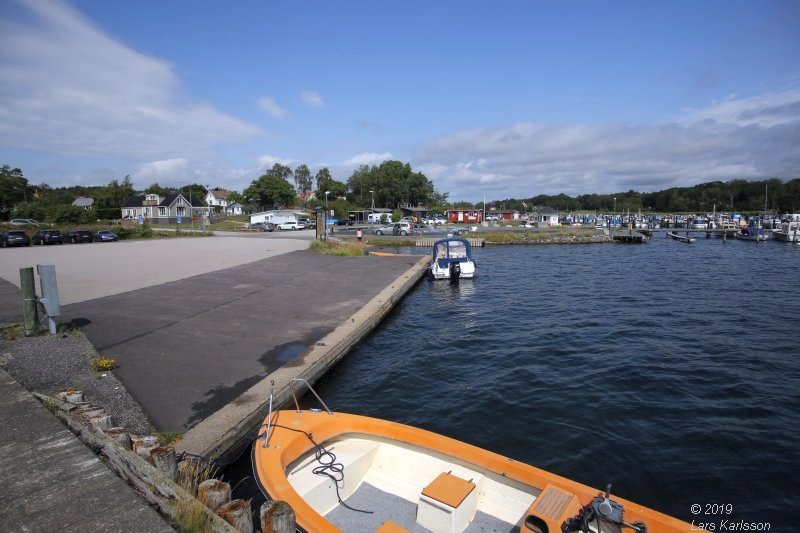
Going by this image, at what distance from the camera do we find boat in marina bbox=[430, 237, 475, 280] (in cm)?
2656

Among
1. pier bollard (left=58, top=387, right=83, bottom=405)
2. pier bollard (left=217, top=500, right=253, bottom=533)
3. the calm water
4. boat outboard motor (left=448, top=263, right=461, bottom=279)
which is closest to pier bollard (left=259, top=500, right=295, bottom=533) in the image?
pier bollard (left=217, top=500, right=253, bottom=533)

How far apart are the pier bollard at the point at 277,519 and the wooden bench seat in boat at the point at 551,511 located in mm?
2326

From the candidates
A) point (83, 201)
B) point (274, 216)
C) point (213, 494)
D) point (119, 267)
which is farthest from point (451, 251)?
point (83, 201)

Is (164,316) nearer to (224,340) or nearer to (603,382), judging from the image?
(224,340)

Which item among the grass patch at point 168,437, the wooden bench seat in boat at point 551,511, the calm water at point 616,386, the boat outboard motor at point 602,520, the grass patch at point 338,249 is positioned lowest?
the calm water at point 616,386

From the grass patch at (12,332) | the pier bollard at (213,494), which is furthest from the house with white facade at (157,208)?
the pier bollard at (213,494)

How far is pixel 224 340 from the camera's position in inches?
451

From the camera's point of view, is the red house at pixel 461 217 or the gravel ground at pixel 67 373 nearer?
the gravel ground at pixel 67 373

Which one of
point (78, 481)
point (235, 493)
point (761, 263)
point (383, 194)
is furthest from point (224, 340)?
point (383, 194)

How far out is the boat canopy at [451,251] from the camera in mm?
27688

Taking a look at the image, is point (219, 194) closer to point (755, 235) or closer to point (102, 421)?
point (755, 235)

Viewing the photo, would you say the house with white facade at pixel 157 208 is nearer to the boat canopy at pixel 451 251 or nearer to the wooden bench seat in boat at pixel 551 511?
the boat canopy at pixel 451 251

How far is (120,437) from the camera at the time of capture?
5.44 m

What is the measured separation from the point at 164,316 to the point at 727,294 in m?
25.1
